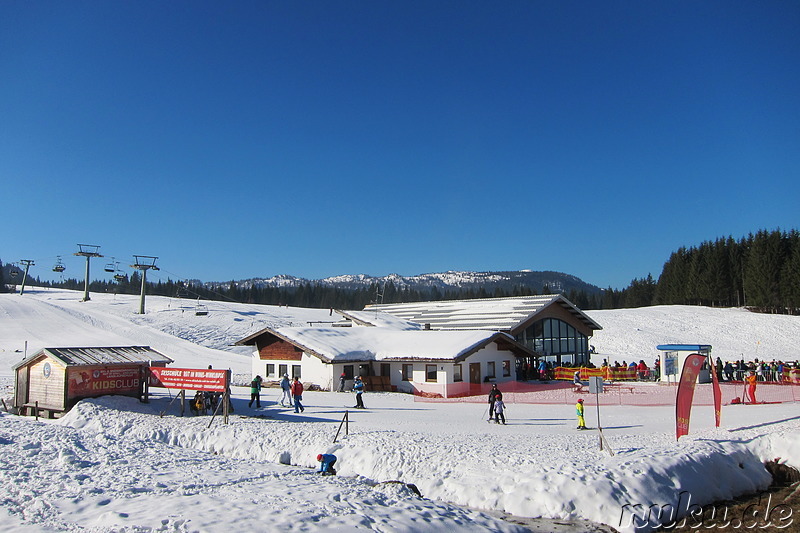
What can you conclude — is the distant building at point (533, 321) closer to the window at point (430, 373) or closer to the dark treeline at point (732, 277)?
the window at point (430, 373)

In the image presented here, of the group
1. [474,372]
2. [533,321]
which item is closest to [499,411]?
[474,372]

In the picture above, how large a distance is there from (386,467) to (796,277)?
3461 inches

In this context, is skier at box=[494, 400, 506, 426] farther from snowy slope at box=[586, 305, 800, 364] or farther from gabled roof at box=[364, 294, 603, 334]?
snowy slope at box=[586, 305, 800, 364]

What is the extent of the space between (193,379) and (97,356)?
213 inches

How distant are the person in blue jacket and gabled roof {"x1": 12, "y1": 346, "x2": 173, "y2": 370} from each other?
12.7 meters

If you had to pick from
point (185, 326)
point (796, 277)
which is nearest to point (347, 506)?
point (185, 326)

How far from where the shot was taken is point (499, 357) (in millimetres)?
36844

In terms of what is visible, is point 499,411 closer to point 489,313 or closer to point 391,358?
point 391,358

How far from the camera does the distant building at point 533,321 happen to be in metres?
43.6

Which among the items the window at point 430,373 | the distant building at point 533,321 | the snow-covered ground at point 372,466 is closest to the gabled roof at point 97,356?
the snow-covered ground at point 372,466

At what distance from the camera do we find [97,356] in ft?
82.2

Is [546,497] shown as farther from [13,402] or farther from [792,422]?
[13,402]

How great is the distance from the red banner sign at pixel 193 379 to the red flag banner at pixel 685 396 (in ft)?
49.7

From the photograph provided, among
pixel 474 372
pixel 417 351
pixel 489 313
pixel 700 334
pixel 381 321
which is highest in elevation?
pixel 489 313
